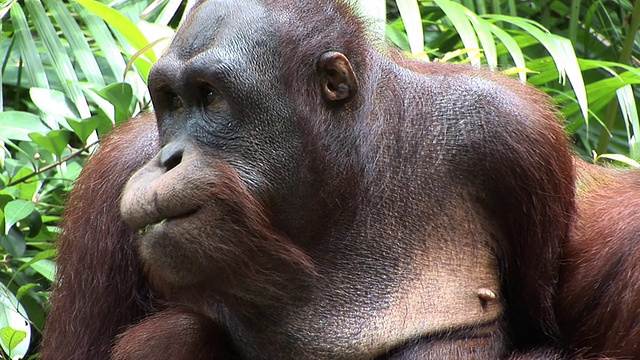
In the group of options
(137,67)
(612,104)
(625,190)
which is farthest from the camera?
(612,104)

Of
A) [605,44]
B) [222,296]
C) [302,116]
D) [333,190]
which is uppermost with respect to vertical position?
[302,116]

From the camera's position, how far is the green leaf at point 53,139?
347cm

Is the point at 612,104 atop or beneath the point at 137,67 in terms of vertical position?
beneath

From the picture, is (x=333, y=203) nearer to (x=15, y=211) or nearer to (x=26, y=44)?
(x=15, y=211)

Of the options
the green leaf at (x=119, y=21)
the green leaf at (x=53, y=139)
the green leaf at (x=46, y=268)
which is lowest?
the green leaf at (x=46, y=268)

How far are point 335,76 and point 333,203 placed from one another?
332 mm

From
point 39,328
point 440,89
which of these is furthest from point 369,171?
→ point 39,328

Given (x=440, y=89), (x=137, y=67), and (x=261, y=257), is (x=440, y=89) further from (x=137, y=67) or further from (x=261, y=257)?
(x=137, y=67)

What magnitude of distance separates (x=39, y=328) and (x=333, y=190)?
1.64m

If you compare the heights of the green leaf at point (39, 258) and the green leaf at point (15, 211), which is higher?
the green leaf at point (15, 211)

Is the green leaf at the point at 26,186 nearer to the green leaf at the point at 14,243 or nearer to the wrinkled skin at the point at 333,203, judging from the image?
the green leaf at the point at 14,243

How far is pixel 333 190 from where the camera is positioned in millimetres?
2787

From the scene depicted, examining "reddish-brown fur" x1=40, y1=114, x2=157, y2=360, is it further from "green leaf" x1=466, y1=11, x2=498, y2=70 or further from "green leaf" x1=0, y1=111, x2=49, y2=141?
"green leaf" x1=466, y1=11, x2=498, y2=70

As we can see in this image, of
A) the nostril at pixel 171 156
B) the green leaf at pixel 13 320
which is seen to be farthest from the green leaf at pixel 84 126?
the nostril at pixel 171 156
